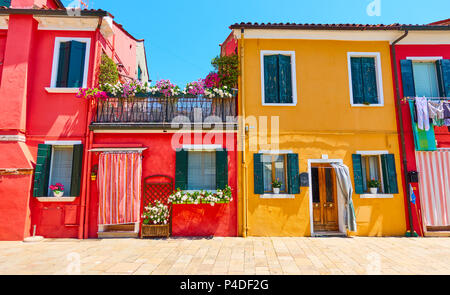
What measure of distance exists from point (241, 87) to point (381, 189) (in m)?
5.99

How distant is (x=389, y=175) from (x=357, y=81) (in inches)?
136

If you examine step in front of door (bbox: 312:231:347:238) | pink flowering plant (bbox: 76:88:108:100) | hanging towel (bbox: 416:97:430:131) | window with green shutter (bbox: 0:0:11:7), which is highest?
window with green shutter (bbox: 0:0:11:7)

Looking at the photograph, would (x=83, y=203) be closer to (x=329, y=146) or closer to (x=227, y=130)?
(x=227, y=130)

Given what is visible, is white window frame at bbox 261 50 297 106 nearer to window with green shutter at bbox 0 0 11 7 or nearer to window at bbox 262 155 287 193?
window at bbox 262 155 287 193

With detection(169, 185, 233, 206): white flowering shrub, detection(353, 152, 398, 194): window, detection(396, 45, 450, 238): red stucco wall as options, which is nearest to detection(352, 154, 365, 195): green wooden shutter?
detection(353, 152, 398, 194): window

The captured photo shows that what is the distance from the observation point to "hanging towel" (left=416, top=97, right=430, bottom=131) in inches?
315

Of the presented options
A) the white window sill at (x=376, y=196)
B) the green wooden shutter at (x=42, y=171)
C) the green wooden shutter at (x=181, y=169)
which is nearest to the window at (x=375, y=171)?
the white window sill at (x=376, y=196)

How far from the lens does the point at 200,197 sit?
24.7 feet

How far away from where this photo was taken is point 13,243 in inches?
271

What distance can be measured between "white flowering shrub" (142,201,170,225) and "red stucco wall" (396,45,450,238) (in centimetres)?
818

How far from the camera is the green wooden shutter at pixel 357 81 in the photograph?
8531mm

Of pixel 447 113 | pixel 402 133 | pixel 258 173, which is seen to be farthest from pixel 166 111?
pixel 447 113

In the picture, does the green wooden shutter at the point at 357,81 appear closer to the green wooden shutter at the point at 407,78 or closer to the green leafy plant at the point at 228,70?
the green wooden shutter at the point at 407,78

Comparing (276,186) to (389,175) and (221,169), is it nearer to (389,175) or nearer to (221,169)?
(221,169)
